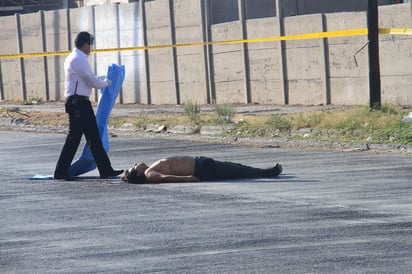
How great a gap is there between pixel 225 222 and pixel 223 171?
3527mm

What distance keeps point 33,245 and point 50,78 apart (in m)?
27.6

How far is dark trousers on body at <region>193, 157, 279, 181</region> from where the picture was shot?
14648mm

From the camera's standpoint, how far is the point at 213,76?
30.5 m

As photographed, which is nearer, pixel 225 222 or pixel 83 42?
pixel 225 222

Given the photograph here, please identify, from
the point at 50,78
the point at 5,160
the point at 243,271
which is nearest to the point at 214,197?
the point at 243,271

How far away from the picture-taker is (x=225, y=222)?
11.2m

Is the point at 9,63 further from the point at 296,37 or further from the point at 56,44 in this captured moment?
the point at 296,37

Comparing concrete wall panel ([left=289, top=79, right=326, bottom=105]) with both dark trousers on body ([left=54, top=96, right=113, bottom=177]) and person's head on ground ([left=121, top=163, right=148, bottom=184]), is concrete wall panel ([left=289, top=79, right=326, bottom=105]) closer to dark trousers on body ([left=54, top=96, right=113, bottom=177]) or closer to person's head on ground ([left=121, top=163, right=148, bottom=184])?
dark trousers on body ([left=54, top=96, right=113, bottom=177])

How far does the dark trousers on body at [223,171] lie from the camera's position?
14.6 m

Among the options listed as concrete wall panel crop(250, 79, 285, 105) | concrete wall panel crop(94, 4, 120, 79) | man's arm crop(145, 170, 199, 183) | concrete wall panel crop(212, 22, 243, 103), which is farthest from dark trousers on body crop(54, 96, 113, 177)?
concrete wall panel crop(94, 4, 120, 79)

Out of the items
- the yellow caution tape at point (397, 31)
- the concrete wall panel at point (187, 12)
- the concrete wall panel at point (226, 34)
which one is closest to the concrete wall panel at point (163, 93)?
the concrete wall panel at point (187, 12)

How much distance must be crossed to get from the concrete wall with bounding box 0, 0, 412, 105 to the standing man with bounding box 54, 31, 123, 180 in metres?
9.88

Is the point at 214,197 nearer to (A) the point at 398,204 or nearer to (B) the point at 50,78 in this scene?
(A) the point at 398,204

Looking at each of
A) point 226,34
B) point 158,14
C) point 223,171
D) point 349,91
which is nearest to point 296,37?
point 349,91
